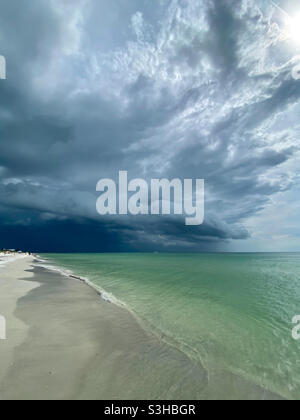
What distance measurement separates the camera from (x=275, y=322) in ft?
43.5

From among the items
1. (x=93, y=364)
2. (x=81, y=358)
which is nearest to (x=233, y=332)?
(x=93, y=364)

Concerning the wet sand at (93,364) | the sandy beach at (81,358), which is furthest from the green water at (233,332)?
the sandy beach at (81,358)

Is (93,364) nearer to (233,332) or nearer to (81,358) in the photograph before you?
(81,358)

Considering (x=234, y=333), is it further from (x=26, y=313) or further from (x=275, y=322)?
(x=26, y=313)

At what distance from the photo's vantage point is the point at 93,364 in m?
7.29

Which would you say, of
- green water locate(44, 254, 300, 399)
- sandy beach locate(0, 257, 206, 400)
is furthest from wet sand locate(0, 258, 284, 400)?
green water locate(44, 254, 300, 399)

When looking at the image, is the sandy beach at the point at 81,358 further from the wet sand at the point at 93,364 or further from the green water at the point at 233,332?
the green water at the point at 233,332

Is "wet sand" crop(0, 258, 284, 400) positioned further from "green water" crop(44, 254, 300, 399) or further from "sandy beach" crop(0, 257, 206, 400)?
"green water" crop(44, 254, 300, 399)

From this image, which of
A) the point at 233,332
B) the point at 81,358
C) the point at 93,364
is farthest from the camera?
the point at 233,332

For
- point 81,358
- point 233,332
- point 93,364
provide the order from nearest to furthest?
point 93,364 → point 81,358 → point 233,332
